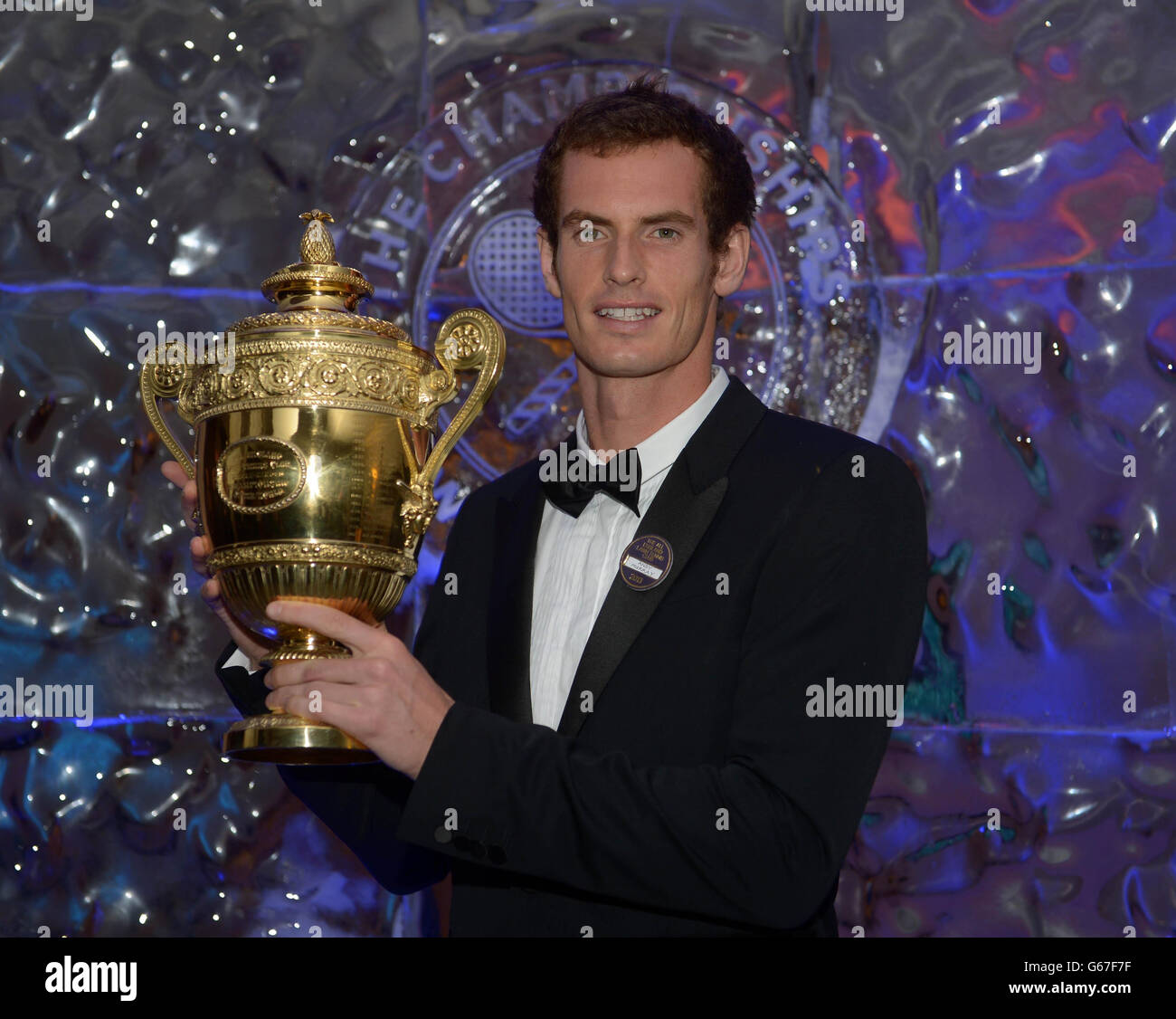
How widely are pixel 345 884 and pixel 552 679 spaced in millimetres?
1842

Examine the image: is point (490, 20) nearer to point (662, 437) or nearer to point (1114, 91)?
point (1114, 91)

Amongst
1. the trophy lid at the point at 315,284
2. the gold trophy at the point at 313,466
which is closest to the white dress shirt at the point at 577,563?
the gold trophy at the point at 313,466

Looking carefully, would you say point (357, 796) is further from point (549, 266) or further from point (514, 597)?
point (549, 266)

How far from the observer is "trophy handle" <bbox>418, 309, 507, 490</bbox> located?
7.41 ft

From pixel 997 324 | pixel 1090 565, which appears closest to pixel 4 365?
pixel 997 324

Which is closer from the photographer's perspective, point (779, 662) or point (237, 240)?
point (779, 662)

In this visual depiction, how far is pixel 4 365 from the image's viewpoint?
12.7ft

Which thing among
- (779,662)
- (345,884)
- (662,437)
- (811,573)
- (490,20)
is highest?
(490,20)

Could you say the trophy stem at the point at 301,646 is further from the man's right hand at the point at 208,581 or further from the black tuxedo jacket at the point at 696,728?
the black tuxedo jacket at the point at 696,728

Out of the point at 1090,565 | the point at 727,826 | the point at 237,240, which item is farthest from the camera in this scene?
the point at 237,240

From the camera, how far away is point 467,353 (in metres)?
2.29

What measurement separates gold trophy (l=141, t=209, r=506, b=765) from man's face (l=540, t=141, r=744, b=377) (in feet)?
0.56

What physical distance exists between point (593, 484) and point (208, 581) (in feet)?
1.98

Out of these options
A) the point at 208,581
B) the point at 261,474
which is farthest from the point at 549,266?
the point at 208,581
